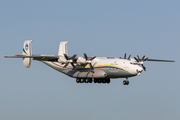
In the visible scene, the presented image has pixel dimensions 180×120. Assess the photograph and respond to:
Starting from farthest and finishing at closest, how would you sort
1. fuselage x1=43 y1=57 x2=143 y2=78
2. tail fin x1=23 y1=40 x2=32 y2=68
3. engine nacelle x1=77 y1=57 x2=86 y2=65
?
tail fin x1=23 y1=40 x2=32 y2=68, engine nacelle x1=77 y1=57 x2=86 y2=65, fuselage x1=43 y1=57 x2=143 y2=78

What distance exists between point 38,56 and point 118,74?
1338cm

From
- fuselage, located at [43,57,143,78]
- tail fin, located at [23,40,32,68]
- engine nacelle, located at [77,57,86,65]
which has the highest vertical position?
tail fin, located at [23,40,32,68]

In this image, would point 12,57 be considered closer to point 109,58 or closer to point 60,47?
point 60,47

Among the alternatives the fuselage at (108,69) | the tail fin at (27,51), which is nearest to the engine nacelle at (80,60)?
the fuselage at (108,69)

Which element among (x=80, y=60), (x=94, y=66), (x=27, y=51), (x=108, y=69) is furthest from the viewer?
(x=27, y=51)

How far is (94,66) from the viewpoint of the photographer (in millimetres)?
58438

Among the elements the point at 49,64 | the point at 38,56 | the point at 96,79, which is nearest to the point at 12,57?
the point at 38,56

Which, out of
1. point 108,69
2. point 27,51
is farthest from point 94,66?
point 27,51

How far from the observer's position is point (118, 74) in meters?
56.3

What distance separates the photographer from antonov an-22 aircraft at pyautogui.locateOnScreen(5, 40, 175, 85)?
5572cm

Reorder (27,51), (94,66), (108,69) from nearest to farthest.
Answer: (108,69) → (94,66) → (27,51)

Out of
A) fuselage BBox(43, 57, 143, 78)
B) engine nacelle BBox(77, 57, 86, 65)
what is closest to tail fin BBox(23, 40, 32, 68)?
fuselage BBox(43, 57, 143, 78)

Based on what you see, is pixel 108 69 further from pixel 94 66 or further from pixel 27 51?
pixel 27 51

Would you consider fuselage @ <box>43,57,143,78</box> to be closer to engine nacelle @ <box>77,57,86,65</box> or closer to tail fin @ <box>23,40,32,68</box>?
engine nacelle @ <box>77,57,86,65</box>
